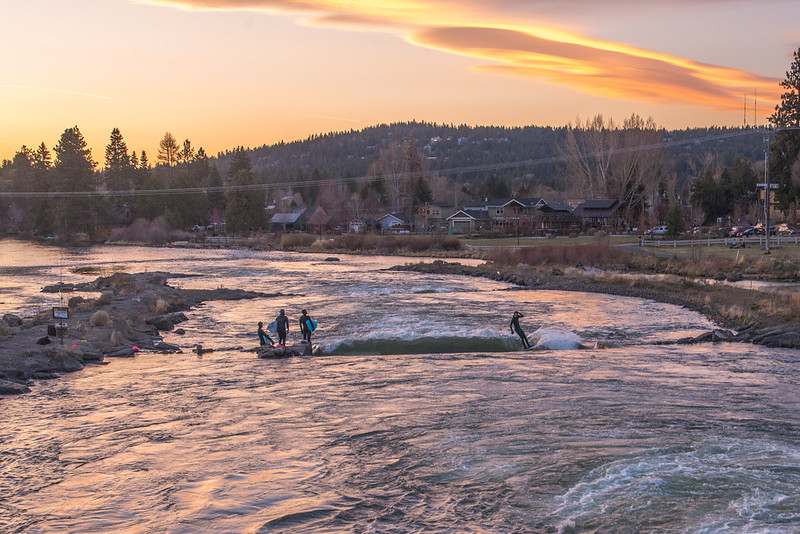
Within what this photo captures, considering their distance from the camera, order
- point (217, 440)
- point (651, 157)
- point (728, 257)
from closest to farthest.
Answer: point (217, 440), point (728, 257), point (651, 157)

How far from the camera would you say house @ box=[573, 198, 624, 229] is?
392 ft

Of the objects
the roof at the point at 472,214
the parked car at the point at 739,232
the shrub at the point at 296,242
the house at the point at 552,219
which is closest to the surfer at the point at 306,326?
the parked car at the point at 739,232

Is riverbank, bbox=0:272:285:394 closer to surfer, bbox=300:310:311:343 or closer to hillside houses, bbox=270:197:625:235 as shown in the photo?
surfer, bbox=300:310:311:343

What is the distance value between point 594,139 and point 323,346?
11777 cm

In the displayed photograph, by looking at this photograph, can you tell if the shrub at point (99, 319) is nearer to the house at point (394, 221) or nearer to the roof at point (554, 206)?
the roof at point (554, 206)

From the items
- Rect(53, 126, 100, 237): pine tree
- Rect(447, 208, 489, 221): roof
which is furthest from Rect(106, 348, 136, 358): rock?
Rect(53, 126, 100, 237): pine tree

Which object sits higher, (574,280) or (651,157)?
(651,157)

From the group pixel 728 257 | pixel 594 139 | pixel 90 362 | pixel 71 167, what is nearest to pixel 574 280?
pixel 728 257

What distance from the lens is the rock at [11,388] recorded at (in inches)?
819

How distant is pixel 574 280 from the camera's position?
52562 mm

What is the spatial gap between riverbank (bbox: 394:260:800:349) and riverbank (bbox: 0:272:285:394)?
21616 millimetres

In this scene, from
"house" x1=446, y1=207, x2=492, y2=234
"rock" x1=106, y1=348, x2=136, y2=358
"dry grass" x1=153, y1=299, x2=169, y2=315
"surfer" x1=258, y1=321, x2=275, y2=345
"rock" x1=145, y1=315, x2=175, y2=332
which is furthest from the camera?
"house" x1=446, y1=207, x2=492, y2=234

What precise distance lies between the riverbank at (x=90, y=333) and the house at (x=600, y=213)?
85.7m

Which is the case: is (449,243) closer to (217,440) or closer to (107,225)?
(217,440)
